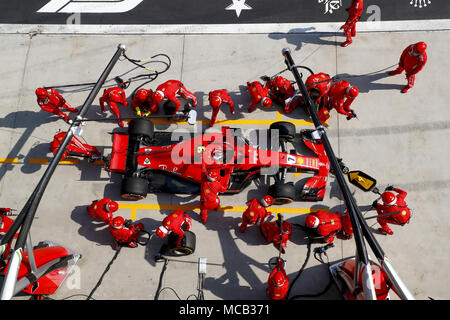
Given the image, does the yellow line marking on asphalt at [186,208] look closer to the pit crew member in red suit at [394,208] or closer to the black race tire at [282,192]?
the black race tire at [282,192]

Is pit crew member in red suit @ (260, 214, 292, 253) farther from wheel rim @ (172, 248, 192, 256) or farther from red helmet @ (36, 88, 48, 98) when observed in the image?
red helmet @ (36, 88, 48, 98)

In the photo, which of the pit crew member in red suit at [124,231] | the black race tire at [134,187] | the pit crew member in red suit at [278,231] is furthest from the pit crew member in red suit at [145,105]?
the pit crew member in red suit at [278,231]

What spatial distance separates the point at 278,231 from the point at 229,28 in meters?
6.39

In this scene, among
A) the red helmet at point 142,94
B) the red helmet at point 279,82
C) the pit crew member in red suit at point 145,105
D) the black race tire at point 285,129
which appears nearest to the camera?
the black race tire at point 285,129

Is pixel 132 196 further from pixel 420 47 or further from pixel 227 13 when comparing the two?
pixel 420 47

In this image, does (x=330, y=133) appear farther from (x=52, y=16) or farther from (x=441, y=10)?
(x=52, y=16)

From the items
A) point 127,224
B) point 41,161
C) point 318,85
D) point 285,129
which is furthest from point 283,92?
point 41,161

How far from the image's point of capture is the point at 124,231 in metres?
7.03

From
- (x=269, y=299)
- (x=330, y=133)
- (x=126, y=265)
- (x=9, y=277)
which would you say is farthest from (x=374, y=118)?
(x=9, y=277)

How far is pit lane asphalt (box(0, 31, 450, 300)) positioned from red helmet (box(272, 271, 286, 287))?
3.84 ft

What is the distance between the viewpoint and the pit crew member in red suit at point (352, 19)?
338 inches

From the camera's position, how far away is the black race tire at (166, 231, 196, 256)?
6.93 m

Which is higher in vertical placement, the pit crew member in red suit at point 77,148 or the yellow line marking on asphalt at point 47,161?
the pit crew member in red suit at point 77,148

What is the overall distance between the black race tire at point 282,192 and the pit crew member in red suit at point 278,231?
0.59m
